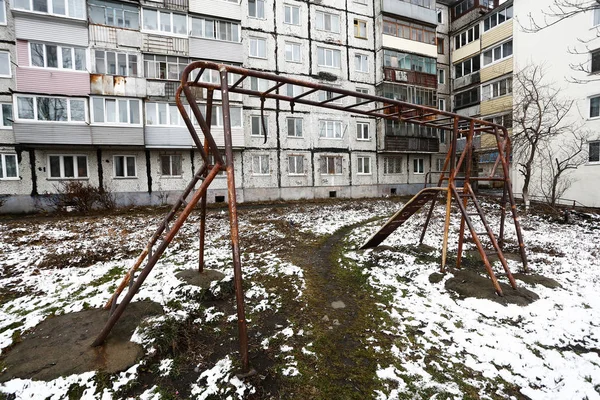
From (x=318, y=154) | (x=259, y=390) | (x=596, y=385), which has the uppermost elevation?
(x=318, y=154)

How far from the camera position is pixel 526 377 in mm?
2881

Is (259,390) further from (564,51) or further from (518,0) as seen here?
(518,0)

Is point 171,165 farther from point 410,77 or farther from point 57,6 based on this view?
point 410,77

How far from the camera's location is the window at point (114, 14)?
53.5 feet

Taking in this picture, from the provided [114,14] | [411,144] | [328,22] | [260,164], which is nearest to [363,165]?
[411,144]

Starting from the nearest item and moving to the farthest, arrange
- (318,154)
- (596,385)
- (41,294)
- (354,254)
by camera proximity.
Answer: (596,385)
(41,294)
(354,254)
(318,154)

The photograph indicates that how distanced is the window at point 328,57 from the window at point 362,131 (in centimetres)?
525

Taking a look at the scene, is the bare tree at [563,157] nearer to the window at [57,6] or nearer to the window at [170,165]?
the window at [170,165]

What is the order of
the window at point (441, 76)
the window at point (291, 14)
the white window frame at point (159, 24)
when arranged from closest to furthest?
the white window frame at point (159, 24) → the window at point (291, 14) → the window at point (441, 76)

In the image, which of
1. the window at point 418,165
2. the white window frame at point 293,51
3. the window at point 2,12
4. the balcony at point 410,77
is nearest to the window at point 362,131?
the balcony at point 410,77

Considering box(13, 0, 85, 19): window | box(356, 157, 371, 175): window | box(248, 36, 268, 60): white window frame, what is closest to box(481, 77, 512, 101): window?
box(356, 157, 371, 175): window

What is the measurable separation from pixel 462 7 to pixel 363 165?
18.8 meters

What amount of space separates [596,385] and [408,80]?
25511mm

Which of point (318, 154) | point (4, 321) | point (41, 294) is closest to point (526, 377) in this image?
point (4, 321)
